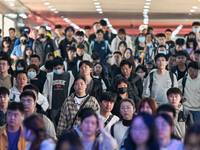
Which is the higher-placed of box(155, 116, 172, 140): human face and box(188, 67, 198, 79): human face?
box(188, 67, 198, 79): human face

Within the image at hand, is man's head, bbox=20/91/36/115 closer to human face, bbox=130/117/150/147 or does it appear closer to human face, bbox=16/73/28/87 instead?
human face, bbox=16/73/28/87

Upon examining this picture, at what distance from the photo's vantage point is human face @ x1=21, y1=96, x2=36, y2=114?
9.57m

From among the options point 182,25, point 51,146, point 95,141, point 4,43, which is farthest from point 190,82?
point 182,25

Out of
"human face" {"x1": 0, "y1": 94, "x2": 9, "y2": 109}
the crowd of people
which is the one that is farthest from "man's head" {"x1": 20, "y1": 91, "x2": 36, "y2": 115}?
"human face" {"x1": 0, "y1": 94, "x2": 9, "y2": 109}

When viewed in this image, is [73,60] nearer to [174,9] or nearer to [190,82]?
[190,82]

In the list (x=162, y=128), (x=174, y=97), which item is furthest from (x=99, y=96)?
(x=162, y=128)

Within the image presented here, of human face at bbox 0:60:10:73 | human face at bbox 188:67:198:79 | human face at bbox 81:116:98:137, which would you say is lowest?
human face at bbox 81:116:98:137

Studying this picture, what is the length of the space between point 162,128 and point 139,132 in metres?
0.64

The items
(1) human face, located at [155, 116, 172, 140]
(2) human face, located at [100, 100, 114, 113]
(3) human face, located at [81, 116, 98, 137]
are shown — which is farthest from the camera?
(2) human face, located at [100, 100, 114, 113]

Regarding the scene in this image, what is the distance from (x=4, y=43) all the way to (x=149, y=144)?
16.0 m

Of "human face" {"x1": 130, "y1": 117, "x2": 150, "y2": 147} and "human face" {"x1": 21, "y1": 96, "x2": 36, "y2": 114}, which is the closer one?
"human face" {"x1": 130, "y1": 117, "x2": 150, "y2": 147}

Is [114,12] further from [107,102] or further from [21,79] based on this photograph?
[107,102]

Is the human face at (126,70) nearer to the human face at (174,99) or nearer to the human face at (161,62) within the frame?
the human face at (161,62)

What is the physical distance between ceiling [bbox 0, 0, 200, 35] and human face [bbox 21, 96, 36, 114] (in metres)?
14.7
